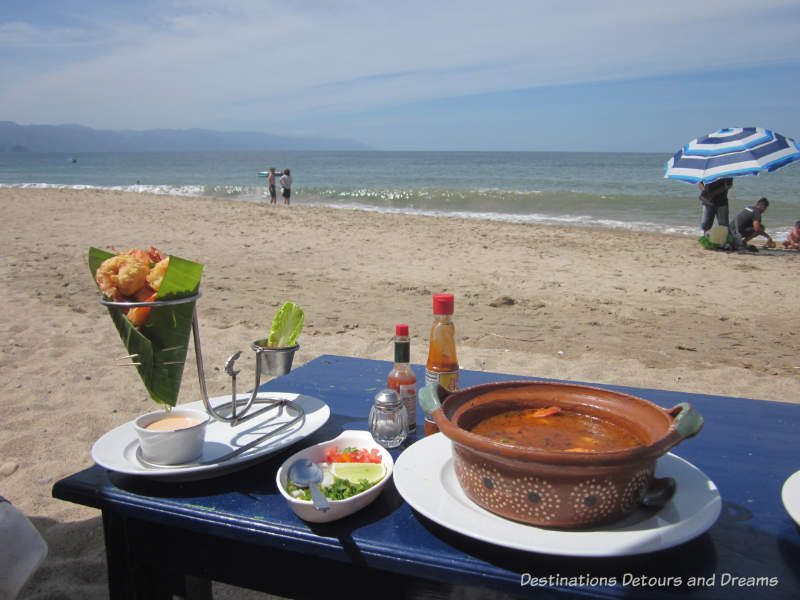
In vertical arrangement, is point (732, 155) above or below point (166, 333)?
above

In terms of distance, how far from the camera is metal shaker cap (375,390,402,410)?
1.26 meters

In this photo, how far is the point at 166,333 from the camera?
3.58ft

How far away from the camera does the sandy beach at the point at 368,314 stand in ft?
9.81

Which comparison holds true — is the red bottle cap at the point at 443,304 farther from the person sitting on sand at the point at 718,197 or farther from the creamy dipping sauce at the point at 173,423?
the person sitting on sand at the point at 718,197

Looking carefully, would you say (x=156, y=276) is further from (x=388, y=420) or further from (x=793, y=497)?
(x=793, y=497)

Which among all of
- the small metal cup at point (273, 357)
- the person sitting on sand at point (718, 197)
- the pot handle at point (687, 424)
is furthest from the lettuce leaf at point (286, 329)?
the person sitting on sand at point (718, 197)

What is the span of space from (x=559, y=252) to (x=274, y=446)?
309 inches

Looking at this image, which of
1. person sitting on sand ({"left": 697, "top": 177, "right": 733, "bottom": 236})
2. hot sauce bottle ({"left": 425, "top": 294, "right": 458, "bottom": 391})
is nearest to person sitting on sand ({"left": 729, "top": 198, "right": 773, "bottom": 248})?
person sitting on sand ({"left": 697, "top": 177, "right": 733, "bottom": 236})

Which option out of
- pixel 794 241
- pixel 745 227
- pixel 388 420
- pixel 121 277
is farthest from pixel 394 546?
pixel 794 241

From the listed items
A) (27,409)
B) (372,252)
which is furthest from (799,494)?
(372,252)

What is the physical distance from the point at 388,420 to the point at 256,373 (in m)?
0.30

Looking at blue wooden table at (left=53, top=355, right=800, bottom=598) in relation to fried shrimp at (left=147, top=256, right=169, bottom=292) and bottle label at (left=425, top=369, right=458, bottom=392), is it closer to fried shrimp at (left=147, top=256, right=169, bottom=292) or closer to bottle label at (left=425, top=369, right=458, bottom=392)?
bottle label at (left=425, top=369, right=458, bottom=392)

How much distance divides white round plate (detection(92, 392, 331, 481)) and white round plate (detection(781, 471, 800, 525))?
897mm

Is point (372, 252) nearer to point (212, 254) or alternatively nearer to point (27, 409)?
point (212, 254)
